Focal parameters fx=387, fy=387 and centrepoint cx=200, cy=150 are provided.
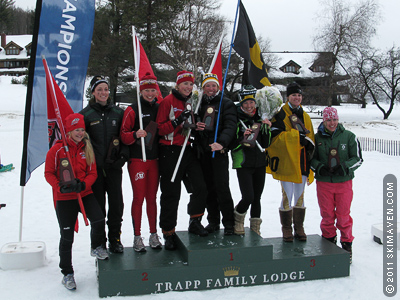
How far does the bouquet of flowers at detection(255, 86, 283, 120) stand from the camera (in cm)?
489

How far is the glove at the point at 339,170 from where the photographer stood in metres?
4.91

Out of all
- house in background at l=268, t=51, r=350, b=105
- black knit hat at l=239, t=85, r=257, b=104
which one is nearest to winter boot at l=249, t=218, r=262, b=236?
black knit hat at l=239, t=85, r=257, b=104

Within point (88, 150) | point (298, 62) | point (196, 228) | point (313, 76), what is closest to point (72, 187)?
point (88, 150)

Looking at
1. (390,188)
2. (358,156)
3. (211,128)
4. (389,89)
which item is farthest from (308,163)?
(389,89)

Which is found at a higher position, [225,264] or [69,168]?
[69,168]

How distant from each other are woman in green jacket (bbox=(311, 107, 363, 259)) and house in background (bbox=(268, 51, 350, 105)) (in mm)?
31751

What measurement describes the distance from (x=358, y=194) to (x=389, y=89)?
32695mm

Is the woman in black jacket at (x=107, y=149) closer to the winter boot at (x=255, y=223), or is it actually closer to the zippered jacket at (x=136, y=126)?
the zippered jacket at (x=136, y=126)

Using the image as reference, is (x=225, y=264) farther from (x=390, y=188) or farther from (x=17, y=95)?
(x=17, y=95)

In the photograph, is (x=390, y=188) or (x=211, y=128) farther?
(x=390, y=188)

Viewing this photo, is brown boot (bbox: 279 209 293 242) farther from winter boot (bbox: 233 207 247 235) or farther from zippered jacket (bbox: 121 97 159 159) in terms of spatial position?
zippered jacket (bbox: 121 97 159 159)

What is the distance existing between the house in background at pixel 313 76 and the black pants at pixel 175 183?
3274 cm

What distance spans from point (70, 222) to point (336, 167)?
3.28 meters

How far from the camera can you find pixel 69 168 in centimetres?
401
